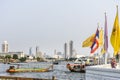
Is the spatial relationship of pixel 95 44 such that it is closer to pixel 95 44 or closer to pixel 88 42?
pixel 95 44

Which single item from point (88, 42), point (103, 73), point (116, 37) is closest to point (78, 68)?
point (88, 42)

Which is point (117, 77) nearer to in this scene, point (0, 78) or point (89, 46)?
point (89, 46)

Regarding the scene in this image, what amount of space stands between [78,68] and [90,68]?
A: 266 feet

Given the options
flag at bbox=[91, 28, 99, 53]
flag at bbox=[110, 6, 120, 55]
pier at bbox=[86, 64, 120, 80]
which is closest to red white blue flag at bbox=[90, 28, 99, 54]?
flag at bbox=[91, 28, 99, 53]

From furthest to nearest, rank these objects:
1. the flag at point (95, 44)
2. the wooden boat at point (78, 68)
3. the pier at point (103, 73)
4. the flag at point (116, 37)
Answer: the wooden boat at point (78, 68), the flag at point (95, 44), the flag at point (116, 37), the pier at point (103, 73)

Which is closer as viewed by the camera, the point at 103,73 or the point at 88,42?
the point at 103,73

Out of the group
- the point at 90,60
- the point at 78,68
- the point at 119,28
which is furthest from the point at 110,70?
the point at 90,60

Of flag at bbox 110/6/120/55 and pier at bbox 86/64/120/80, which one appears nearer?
pier at bbox 86/64/120/80

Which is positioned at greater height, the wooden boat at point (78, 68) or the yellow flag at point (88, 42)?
the yellow flag at point (88, 42)

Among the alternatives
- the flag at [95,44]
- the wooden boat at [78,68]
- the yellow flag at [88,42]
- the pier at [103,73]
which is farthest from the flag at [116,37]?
the wooden boat at [78,68]

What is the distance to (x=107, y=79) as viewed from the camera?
71.8ft

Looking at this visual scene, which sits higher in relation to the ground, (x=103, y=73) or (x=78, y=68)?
(x=103, y=73)

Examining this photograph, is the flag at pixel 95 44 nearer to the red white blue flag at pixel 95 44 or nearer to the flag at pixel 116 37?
the red white blue flag at pixel 95 44

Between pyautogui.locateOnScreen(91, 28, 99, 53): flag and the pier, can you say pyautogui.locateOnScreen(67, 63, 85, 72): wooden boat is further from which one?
the pier
